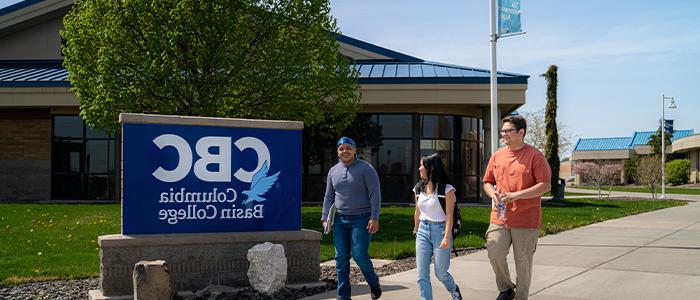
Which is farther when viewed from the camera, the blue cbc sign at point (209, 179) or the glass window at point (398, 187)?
the glass window at point (398, 187)

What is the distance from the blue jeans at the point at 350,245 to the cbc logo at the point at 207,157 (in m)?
1.49

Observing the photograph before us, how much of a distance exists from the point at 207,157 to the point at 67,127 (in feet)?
64.7

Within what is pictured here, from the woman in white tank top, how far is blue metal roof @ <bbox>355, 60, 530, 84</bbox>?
14524 mm

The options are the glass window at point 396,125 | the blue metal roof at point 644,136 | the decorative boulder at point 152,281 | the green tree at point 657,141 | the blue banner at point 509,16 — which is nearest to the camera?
the decorative boulder at point 152,281

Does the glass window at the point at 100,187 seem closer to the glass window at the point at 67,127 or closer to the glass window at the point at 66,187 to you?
the glass window at the point at 66,187

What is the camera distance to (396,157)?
81.7ft

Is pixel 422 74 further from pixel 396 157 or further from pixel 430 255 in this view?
pixel 430 255

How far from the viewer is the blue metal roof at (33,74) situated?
23219mm

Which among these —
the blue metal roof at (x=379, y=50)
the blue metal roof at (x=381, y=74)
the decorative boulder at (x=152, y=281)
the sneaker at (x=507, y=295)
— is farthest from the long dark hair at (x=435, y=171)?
the blue metal roof at (x=379, y=50)

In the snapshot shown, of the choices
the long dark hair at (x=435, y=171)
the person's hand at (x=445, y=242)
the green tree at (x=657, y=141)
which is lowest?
the person's hand at (x=445, y=242)

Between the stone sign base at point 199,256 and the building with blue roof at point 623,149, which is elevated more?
the building with blue roof at point 623,149

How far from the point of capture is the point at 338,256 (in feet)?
22.8

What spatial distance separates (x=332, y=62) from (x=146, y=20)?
13.7 feet

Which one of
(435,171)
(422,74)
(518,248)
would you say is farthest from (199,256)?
(422,74)
